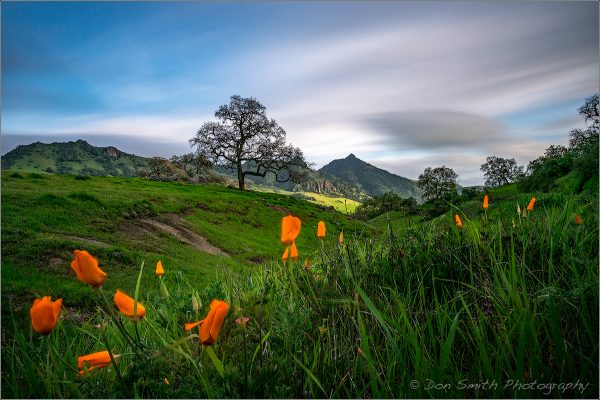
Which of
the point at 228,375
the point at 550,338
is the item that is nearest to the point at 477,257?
the point at 550,338

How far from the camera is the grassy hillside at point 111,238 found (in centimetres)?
800

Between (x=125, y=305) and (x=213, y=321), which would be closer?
(x=213, y=321)

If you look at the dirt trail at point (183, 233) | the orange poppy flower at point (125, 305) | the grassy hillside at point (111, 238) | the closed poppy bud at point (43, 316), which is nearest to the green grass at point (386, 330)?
the orange poppy flower at point (125, 305)

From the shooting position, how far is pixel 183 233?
15.7 meters

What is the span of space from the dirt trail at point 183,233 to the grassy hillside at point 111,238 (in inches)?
2.4

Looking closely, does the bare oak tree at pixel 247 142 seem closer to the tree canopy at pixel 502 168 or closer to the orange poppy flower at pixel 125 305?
the tree canopy at pixel 502 168

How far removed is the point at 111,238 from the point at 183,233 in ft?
12.5

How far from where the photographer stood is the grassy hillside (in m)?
8.00

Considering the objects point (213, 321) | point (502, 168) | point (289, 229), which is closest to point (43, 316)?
point (213, 321)

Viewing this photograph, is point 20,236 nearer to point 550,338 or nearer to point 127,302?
point 127,302

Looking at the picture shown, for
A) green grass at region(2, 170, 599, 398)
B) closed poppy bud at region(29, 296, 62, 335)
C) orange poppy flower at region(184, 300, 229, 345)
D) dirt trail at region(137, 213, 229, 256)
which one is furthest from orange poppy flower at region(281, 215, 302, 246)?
dirt trail at region(137, 213, 229, 256)

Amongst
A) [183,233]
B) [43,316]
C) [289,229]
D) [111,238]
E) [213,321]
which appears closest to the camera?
[213,321]

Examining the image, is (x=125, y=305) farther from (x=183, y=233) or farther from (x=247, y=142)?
(x=247, y=142)

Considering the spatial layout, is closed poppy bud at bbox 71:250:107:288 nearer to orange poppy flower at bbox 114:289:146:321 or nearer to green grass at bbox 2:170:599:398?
orange poppy flower at bbox 114:289:146:321
